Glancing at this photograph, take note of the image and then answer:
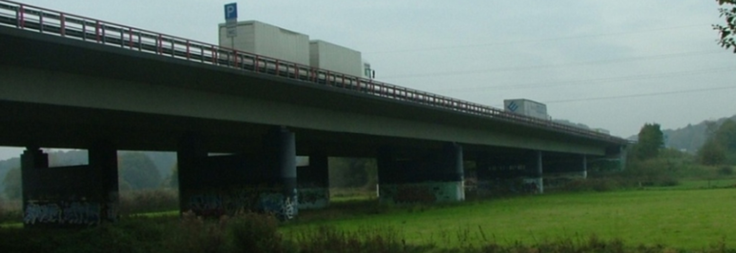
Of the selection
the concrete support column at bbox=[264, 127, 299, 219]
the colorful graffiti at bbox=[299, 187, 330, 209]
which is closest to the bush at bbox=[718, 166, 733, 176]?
the colorful graffiti at bbox=[299, 187, 330, 209]

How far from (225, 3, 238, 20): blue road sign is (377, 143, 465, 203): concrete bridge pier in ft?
97.2

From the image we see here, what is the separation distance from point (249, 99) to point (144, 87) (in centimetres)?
909

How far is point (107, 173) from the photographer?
2267 inches

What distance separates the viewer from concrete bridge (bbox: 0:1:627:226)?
36.7m

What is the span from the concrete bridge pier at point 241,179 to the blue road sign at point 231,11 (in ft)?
23.7

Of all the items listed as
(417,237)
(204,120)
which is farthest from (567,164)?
(417,237)

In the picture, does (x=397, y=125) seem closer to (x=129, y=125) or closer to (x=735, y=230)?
(x=129, y=125)

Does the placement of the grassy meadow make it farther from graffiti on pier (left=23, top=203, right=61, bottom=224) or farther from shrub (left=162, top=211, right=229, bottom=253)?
graffiti on pier (left=23, top=203, right=61, bottom=224)

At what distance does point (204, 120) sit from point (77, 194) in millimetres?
14890

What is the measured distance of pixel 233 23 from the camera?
51156 mm

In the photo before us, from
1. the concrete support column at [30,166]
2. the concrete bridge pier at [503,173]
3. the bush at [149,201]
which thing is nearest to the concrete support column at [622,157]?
the concrete bridge pier at [503,173]

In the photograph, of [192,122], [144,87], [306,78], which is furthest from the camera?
[306,78]

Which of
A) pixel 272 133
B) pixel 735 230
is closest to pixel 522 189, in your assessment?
pixel 272 133

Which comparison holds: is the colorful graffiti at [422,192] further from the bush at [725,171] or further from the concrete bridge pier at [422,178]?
the bush at [725,171]
